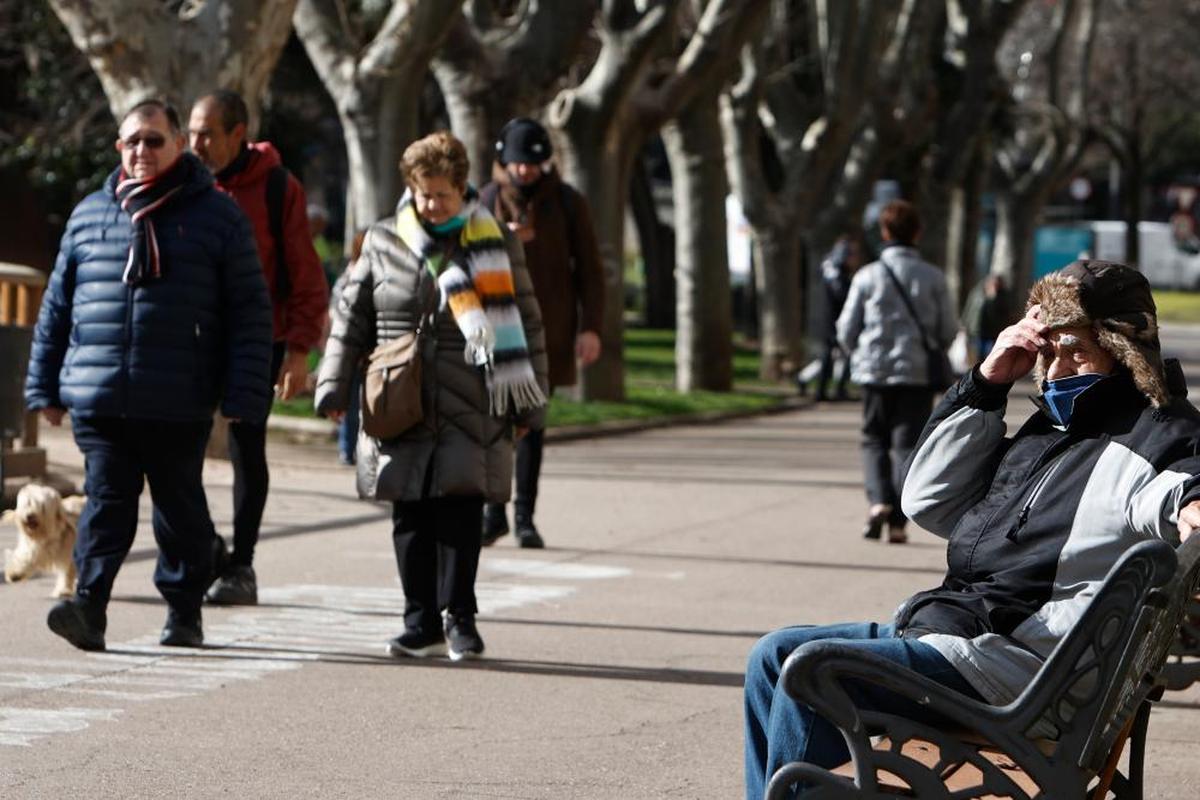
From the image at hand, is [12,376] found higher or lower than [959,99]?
lower

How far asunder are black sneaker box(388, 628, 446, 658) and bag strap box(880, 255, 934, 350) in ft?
15.8

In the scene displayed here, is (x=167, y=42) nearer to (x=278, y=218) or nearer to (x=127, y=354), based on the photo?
(x=278, y=218)

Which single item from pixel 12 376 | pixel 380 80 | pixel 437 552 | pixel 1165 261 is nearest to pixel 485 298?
pixel 437 552

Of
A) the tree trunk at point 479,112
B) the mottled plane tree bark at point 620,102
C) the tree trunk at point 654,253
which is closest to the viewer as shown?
the tree trunk at point 479,112

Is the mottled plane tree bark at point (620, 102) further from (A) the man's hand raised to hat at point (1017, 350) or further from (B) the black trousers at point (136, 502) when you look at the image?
(A) the man's hand raised to hat at point (1017, 350)

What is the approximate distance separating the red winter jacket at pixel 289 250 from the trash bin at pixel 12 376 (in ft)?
9.22

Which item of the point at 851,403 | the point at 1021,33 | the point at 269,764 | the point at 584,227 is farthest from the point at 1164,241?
the point at 269,764

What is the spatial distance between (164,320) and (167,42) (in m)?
6.06

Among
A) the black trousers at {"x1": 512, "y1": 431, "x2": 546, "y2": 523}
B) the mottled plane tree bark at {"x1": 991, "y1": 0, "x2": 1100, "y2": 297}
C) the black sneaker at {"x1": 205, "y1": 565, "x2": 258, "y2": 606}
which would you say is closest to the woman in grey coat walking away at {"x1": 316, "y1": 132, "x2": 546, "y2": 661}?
the black sneaker at {"x1": 205, "y1": 565, "x2": 258, "y2": 606}

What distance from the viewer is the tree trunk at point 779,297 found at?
92.7 ft

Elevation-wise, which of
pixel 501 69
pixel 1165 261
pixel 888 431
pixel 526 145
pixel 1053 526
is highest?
pixel 501 69

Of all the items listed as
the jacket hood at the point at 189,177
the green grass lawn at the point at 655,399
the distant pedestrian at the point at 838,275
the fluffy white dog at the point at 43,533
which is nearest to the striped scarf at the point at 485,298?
the jacket hood at the point at 189,177

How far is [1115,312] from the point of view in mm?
4672

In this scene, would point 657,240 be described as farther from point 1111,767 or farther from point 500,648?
point 1111,767
